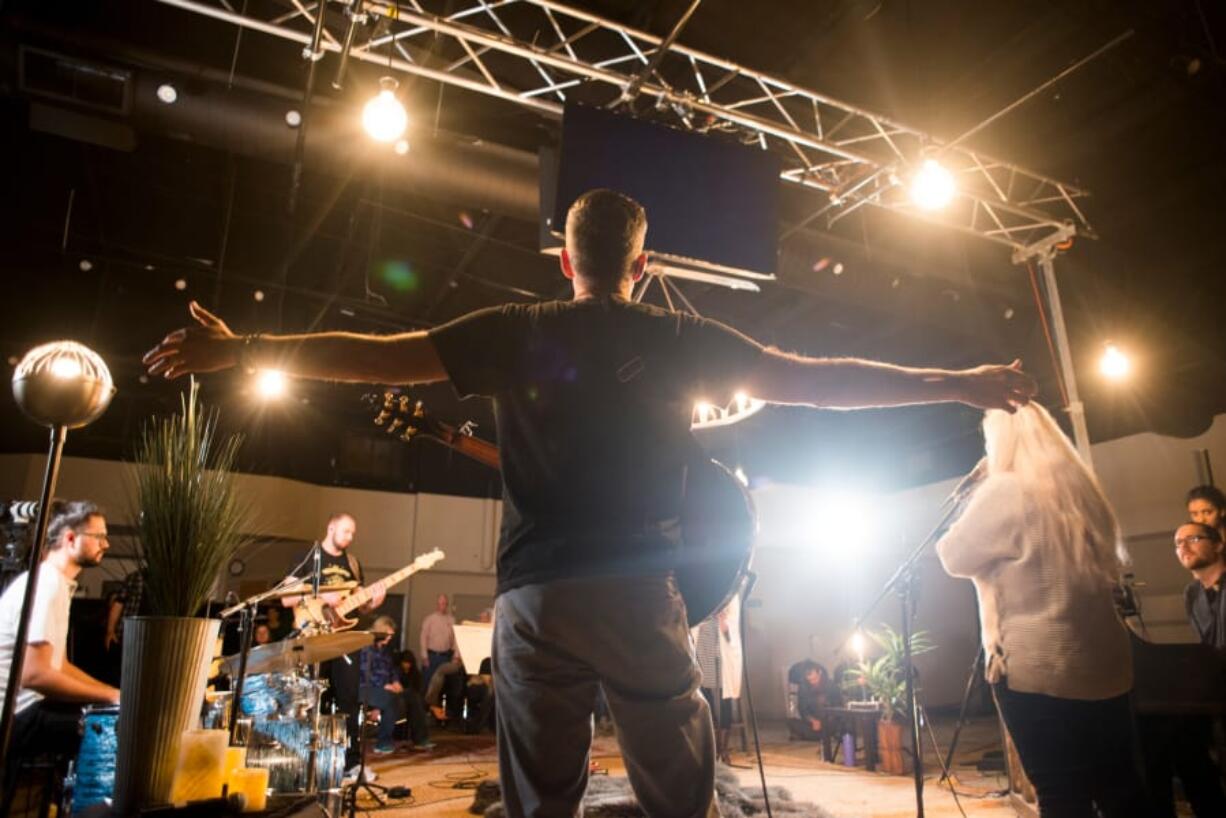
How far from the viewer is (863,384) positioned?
160 cm

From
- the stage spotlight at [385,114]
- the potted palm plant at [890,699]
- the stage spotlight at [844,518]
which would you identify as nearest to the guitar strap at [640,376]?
the stage spotlight at [385,114]

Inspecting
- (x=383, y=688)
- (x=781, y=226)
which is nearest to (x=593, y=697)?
(x=781, y=226)

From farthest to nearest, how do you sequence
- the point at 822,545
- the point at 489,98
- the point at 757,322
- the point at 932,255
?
the point at 822,545, the point at 757,322, the point at 932,255, the point at 489,98

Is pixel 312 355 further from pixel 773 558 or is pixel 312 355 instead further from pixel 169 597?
pixel 773 558

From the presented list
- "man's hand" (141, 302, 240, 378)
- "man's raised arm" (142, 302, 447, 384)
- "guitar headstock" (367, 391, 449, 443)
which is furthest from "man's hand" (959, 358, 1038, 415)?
"guitar headstock" (367, 391, 449, 443)

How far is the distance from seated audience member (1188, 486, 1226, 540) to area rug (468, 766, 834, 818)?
2.84 m

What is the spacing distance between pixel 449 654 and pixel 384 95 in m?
8.76

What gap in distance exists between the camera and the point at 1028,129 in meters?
7.11

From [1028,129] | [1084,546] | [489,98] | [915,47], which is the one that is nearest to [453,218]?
[489,98]

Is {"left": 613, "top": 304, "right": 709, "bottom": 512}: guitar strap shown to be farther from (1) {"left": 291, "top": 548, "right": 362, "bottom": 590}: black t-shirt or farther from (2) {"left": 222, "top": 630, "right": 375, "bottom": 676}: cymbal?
(1) {"left": 291, "top": 548, "right": 362, "bottom": 590}: black t-shirt

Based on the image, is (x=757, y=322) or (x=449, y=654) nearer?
(x=757, y=322)

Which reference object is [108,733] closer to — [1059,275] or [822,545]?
[1059,275]

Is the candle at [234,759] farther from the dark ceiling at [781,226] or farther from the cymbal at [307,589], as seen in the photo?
the dark ceiling at [781,226]

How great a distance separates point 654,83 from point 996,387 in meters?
4.53
